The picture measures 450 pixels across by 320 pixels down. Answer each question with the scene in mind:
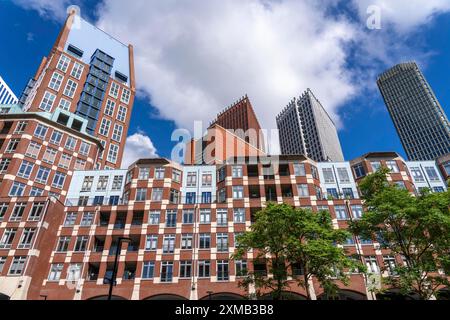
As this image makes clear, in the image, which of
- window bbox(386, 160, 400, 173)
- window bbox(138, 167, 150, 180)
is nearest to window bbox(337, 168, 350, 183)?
window bbox(386, 160, 400, 173)

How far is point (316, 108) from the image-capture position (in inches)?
6993

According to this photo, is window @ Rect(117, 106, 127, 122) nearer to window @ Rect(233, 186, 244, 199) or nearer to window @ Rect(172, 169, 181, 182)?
window @ Rect(172, 169, 181, 182)

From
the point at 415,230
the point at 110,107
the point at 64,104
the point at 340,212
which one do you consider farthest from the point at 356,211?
the point at 64,104

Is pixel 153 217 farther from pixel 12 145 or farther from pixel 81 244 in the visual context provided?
pixel 12 145

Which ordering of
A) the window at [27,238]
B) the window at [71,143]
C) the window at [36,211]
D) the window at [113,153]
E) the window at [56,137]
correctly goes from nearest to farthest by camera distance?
the window at [27,238] < the window at [36,211] < the window at [56,137] < the window at [71,143] < the window at [113,153]

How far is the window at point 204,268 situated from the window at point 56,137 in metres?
32.7

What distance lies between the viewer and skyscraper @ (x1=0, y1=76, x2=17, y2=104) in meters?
133

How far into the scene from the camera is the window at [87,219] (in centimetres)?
4419

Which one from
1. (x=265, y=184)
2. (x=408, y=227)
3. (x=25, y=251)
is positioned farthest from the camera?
(x=265, y=184)

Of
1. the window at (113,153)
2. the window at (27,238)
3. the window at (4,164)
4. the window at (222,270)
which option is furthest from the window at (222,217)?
the window at (113,153)

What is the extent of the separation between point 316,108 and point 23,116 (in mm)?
154645

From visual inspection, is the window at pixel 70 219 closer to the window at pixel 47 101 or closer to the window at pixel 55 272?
the window at pixel 55 272
